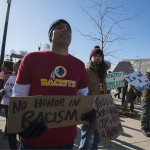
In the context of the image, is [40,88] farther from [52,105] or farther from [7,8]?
[7,8]

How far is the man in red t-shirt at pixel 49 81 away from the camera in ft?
4.03

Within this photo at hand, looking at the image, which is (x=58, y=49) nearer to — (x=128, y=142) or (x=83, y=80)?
(x=83, y=80)

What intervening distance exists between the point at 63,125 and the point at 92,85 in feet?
3.84

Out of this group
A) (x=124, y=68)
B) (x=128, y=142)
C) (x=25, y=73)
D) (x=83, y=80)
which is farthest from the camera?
(x=124, y=68)

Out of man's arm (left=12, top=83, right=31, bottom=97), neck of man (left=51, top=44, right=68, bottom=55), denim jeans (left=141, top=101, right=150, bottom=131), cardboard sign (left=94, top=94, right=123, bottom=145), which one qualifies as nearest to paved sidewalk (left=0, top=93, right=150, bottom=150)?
denim jeans (left=141, top=101, right=150, bottom=131)

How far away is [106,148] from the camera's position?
10.2 ft

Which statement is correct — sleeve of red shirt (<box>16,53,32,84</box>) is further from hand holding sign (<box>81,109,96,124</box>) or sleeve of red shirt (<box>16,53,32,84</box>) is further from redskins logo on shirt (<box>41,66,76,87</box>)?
hand holding sign (<box>81,109,96,124</box>)

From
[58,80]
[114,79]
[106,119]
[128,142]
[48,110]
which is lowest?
[128,142]

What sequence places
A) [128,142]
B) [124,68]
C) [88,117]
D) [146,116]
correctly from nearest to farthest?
1. [88,117]
2. [128,142]
3. [146,116]
4. [124,68]

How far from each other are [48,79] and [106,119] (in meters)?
0.97

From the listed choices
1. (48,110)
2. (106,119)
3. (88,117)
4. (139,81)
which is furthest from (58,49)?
(139,81)

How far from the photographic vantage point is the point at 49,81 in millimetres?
Answer: 1298

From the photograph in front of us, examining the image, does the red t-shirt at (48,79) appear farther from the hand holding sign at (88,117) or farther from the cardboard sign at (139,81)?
the cardboard sign at (139,81)

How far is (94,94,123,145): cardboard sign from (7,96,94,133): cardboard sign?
238mm
